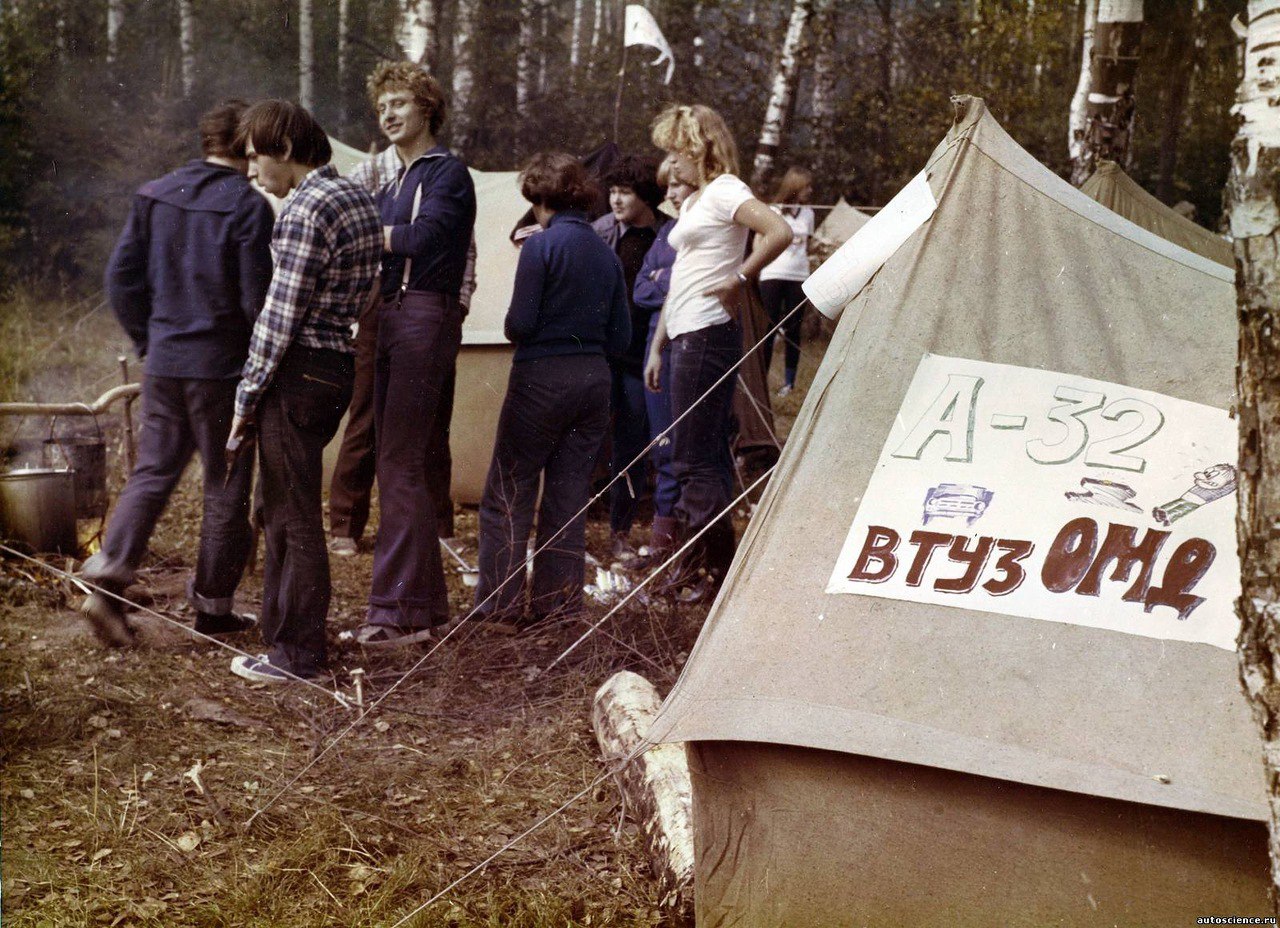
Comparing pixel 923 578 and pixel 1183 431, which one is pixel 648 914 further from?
pixel 1183 431

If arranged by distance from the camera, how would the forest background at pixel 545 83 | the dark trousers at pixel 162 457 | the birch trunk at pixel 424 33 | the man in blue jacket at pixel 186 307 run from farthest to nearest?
the forest background at pixel 545 83
the birch trunk at pixel 424 33
the dark trousers at pixel 162 457
the man in blue jacket at pixel 186 307

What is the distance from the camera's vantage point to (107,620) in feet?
14.9

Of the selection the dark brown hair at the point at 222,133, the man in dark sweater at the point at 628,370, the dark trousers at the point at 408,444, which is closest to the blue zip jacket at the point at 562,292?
the dark trousers at the point at 408,444

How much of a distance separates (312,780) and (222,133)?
214 cm

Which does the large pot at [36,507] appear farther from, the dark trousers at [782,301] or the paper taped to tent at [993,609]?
the dark trousers at [782,301]

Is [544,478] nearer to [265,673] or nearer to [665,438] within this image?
[665,438]

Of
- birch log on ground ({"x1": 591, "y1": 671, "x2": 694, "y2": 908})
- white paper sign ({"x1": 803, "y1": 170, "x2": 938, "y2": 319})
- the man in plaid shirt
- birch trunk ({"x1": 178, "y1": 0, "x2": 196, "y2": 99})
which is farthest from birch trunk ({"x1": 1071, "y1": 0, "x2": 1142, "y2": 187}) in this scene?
birch trunk ({"x1": 178, "y1": 0, "x2": 196, "y2": 99})

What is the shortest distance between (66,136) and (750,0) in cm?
991

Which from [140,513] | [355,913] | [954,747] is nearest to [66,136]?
[140,513]

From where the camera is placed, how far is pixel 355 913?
3084 mm

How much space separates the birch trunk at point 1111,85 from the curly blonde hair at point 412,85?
386cm

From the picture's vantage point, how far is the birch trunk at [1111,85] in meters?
6.64

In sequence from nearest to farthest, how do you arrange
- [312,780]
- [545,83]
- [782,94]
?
[312,780] → [782,94] → [545,83]

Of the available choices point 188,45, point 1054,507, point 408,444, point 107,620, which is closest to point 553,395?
point 408,444
